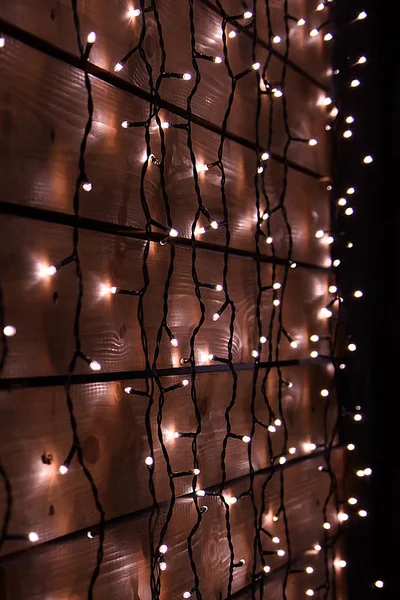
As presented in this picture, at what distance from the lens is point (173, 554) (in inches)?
44.5

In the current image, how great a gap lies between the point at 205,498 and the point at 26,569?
1.34ft

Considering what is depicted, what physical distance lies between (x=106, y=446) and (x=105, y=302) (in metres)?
0.24

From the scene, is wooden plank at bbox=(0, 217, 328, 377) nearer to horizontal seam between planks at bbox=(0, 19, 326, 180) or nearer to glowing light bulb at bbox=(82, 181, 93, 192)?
glowing light bulb at bbox=(82, 181, 93, 192)

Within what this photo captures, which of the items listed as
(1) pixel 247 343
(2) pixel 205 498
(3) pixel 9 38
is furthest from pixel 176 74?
(2) pixel 205 498

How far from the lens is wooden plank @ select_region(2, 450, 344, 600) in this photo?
91 centimetres

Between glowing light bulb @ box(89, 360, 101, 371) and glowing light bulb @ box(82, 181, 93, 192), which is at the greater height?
glowing light bulb @ box(82, 181, 93, 192)

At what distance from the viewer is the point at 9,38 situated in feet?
2.96

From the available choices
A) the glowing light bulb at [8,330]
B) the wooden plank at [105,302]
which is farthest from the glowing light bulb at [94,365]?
the glowing light bulb at [8,330]

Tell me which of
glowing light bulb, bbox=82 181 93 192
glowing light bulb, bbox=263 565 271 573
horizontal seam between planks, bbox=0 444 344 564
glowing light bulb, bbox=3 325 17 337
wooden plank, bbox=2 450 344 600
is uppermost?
glowing light bulb, bbox=82 181 93 192

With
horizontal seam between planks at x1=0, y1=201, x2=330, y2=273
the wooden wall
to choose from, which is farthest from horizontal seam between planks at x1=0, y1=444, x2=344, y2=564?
horizontal seam between planks at x1=0, y1=201, x2=330, y2=273

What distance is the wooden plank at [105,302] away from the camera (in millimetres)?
907

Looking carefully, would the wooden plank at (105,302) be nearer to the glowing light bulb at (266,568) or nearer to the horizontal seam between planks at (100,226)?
the horizontal seam between planks at (100,226)

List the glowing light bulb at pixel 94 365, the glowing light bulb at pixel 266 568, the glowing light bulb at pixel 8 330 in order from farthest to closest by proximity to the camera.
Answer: the glowing light bulb at pixel 266 568
the glowing light bulb at pixel 94 365
the glowing light bulb at pixel 8 330

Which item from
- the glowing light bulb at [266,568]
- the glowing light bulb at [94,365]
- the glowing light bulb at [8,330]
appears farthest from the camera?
the glowing light bulb at [266,568]
